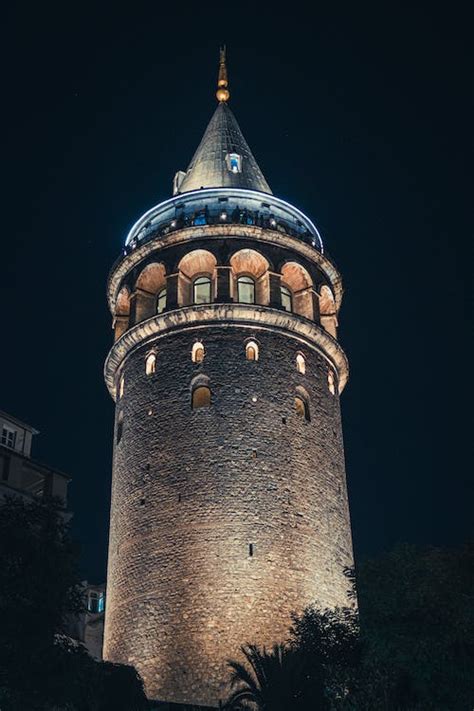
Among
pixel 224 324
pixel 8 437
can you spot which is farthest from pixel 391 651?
pixel 8 437

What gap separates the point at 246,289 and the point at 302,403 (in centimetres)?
519

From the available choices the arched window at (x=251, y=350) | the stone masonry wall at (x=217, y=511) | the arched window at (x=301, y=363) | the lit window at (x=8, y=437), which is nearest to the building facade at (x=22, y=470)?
the lit window at (x=8, y=437)

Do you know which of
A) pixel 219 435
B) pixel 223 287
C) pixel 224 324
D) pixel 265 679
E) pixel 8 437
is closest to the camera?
pixel 265 679

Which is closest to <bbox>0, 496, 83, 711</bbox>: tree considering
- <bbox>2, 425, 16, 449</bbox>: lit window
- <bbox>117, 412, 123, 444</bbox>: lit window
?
<bbox>117, 412, 123, 444</bbox>: lit window

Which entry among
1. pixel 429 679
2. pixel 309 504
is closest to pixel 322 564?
pixel 309 504

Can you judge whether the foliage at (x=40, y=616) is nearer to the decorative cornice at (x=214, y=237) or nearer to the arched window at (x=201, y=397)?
the arched window at (x=201, y=397)

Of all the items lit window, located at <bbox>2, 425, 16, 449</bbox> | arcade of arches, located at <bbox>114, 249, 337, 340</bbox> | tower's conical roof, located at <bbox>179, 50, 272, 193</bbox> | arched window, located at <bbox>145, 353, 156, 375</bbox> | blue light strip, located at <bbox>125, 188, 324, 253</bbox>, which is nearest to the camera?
arched window, located at <bbox>145, 353, 156, 375</bbox>

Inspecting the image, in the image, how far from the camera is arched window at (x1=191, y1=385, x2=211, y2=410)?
32219 millimetres

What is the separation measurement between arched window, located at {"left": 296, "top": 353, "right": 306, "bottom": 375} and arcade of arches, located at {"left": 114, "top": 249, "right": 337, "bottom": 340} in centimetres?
183

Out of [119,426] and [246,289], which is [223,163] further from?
[119,426]

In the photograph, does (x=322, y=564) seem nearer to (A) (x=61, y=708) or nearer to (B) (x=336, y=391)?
(B) (x=336, y=391)

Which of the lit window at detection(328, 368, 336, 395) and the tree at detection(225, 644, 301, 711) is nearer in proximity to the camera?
the tree at detection(225, 644, 301, 711)

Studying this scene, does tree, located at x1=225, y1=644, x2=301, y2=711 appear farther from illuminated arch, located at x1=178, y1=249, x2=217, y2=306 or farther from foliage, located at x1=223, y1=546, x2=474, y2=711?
illuminated arch, located at x1=178, y1=249, x2=217, y2=306

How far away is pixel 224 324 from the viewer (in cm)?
3353
